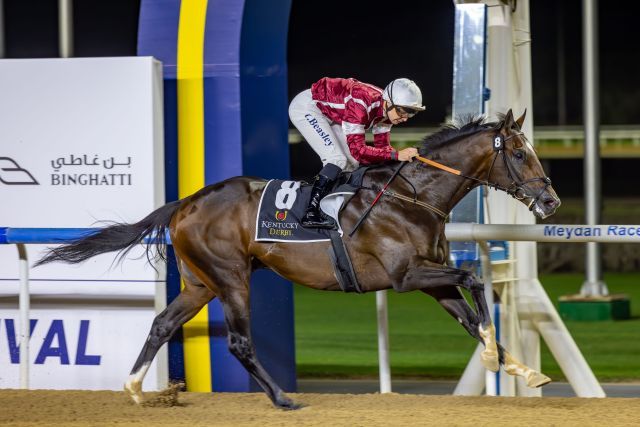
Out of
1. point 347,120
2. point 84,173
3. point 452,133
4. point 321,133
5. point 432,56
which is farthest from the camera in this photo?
point 432,56

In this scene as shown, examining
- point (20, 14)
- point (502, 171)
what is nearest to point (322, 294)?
point (502, 171)

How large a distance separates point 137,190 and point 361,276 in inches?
53.7

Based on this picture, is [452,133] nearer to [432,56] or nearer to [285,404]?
[285,404]

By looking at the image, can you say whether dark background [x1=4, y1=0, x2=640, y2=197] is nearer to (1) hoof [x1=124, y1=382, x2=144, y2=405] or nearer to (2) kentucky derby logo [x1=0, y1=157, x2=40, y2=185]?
(2) kentucky derby logo [x1=0, y1=157, x2=40, y2=185]

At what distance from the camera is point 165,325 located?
16.7 ft

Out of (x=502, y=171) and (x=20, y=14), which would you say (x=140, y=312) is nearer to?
(x=502, y=171)

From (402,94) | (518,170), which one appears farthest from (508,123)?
(402,94)

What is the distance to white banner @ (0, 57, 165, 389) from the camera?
5469 mm

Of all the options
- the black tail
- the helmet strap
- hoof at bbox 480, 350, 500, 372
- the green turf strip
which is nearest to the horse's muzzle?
hoof at bbox 480, 350, 500, 372

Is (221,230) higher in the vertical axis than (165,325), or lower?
higher

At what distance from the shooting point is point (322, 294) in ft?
41.1

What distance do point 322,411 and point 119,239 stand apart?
132 cm

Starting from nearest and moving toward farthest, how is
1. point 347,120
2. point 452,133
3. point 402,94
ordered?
point 402,94 → point 347,120 → point 452,133

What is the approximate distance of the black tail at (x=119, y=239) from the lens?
5.16 meters
